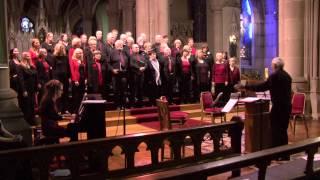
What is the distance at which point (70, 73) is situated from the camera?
9.05 m

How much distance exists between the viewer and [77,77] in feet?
29.5

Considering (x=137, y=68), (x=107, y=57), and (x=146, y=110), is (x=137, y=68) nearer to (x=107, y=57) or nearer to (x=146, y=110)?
(x=107, y=57)

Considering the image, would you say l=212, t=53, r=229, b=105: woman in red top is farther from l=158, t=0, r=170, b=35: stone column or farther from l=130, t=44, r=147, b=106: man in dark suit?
l=158, t=0, r=170, b=35: stone column

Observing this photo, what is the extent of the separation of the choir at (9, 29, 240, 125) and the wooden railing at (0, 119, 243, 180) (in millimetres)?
3632

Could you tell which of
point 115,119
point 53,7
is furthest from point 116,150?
point 53,7

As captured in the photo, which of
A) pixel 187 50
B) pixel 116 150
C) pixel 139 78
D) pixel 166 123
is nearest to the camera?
pixel 166 123

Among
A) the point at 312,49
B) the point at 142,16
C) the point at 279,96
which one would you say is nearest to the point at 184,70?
the point at 142,16

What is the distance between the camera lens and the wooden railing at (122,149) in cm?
391

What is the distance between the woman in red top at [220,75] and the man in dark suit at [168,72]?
1.01m

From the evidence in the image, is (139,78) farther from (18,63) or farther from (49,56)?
(18,63)

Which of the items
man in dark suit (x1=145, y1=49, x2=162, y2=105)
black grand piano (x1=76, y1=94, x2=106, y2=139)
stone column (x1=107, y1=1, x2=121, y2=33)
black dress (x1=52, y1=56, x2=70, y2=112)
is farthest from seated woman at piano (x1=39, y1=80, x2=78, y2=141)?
stone column (x1=107, y1=1, x2=121, y2=33)

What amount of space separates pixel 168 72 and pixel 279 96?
4464 millimetres

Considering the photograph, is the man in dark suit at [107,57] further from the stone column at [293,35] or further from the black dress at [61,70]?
the stone column at [293,35]

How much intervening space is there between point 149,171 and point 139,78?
5437mm
